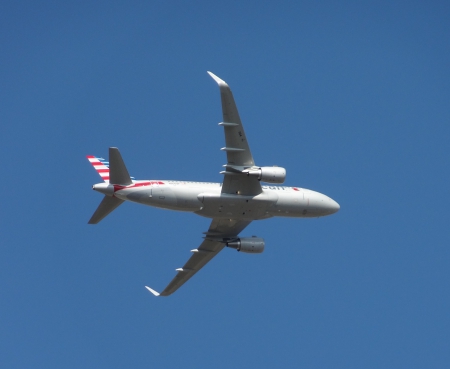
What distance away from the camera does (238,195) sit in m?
50.1

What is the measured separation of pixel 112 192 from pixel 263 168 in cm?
973

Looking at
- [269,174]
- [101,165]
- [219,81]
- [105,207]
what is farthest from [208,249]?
[219,81]

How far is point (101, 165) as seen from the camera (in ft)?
170

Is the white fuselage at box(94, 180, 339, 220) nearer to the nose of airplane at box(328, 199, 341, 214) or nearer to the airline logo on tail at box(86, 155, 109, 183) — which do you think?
the nose of airplane at box(328, 199, 341, 214)

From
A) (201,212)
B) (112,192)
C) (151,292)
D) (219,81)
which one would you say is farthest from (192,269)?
(219,81)

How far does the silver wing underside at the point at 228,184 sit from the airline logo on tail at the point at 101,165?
8212mm

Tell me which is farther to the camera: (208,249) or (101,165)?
(208,249)

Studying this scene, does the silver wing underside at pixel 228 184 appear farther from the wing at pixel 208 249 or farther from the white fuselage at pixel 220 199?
the white fuselage at pixel 220 199

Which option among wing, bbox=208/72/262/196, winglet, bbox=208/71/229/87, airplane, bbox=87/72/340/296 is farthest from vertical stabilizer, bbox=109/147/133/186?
winglet, bbox=208/71/229/87

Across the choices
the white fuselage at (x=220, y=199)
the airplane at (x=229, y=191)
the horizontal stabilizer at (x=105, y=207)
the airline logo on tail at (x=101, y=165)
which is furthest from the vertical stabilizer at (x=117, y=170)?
the airline logo on tail at (x=101, y=165)

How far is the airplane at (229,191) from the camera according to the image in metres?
46.9

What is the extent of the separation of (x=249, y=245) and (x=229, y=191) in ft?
22.7

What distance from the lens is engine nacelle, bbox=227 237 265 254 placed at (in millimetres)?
55344

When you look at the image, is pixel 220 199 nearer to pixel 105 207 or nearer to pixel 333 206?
pixel 105 207
